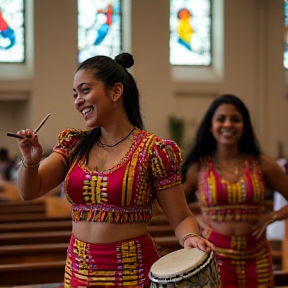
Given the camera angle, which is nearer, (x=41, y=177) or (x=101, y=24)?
(x=41, y=177)

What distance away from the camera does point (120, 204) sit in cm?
229

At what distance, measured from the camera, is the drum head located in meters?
2.06

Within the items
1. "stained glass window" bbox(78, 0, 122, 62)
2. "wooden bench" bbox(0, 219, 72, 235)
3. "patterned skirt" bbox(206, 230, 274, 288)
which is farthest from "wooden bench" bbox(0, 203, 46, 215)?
"stained glass window" bbox(78, 0, 122, 62)

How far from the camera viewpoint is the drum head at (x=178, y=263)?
2.06m

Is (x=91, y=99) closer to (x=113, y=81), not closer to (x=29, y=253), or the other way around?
(x=113, y=81)

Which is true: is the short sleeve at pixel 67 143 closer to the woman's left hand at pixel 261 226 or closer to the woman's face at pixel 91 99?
→ the woman's face at pixel 91 99

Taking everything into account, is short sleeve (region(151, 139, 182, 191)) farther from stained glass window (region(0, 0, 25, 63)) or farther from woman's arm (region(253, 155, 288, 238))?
stained glass window (region(0, 0, 25, 63))

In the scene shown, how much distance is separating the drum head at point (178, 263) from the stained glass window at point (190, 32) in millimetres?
11988

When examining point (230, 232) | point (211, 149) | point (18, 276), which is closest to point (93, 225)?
point (230, 232)

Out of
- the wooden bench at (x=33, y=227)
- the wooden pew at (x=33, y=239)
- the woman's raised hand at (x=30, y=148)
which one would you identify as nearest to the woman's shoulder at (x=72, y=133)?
the woman's raised hand at (x=30, y=148)

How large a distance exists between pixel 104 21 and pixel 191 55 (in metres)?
1.90

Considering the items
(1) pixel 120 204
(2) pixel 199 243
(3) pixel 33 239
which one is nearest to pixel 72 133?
(1) pixel 120 204

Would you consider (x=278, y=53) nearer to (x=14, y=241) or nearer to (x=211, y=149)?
(x=14, y=241)

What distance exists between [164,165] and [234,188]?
1.28m
